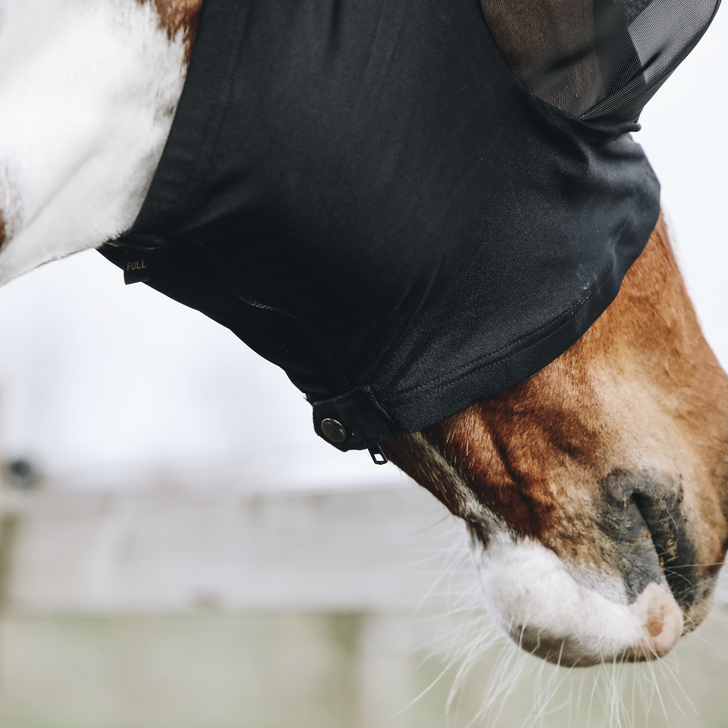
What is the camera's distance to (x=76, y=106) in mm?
406

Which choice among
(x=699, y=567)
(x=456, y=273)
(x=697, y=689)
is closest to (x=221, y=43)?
(x=456, y=273)

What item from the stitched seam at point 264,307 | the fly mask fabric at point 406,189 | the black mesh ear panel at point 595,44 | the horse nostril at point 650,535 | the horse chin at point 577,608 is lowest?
the horse chin at point 577,608

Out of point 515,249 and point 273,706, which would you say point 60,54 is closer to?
point 515,249

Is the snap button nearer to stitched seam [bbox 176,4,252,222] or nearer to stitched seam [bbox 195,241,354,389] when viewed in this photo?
stitched seam [bbox 195,241,354,389]

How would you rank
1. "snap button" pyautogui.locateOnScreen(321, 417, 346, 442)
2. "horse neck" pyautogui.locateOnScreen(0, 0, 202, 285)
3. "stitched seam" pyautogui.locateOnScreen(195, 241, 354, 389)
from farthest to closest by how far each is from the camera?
"snap button" pyautogui.locateOnScreen(321, 417, 346, 442), "stitched seam" pyautogui.locateOnScreen(195, 241, 354, 389), "horse neck" pyautogui.locateOnScreen(0, 0, 202, 285)

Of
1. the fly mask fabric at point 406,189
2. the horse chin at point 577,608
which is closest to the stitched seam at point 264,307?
the fly mask fabric at point 406,189

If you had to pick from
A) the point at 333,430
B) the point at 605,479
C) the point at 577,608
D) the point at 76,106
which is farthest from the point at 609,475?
the point at 76,106

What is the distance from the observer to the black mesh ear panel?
0.49 metres

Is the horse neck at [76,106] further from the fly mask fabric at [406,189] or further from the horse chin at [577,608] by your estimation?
the horse chin at [577,608]

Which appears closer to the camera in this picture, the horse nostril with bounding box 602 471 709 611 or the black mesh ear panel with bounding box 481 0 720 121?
the black mesh ear panel with bounding box 481 0 720 121

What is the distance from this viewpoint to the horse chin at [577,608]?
660 millimetres

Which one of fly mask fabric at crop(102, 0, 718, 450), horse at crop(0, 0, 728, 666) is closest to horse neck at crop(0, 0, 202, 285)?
fly mask fabric at crop(102, 0, 718, 450)

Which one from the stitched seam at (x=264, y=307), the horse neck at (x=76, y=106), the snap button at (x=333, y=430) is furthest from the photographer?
the snap button at (x=333, y=430)

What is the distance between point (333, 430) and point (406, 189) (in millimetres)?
227
